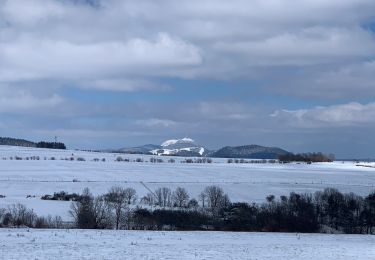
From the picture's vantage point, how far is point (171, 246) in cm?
2939

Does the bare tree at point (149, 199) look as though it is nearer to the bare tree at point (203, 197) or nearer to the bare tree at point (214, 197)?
the bare tree at point (203, 197)

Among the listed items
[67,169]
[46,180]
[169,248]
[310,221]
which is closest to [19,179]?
[46,180]

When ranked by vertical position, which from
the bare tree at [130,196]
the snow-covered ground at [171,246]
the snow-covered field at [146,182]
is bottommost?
the snow-covered ground at [171,246]

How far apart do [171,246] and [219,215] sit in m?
39.7

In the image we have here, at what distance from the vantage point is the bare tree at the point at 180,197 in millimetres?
83675

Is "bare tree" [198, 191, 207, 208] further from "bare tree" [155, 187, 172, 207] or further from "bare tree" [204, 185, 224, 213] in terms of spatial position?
"bare tree" [155, 187, 172, 207]

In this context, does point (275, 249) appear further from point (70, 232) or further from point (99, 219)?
point (99, 219)

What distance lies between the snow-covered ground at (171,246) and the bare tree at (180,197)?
45.7 m

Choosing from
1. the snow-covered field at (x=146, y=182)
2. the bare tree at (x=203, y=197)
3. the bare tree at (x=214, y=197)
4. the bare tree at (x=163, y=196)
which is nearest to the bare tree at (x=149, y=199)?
the bare tree at (x=163, y=196)

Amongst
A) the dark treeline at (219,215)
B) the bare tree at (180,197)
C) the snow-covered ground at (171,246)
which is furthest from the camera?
the bare tree at (180,197)

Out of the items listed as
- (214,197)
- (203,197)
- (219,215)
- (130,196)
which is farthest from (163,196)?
(219,215)

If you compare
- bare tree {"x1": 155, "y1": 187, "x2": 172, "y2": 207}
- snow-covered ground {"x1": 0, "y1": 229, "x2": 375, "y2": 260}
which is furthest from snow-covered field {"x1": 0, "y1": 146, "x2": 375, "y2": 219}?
snow-covered ground {"x1": 0, "y1": 229, "x2": 375, "y2": 260}

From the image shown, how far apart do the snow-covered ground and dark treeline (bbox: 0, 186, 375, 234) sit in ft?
57.7

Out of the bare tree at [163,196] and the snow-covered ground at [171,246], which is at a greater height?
the bare tree at [163,196]
